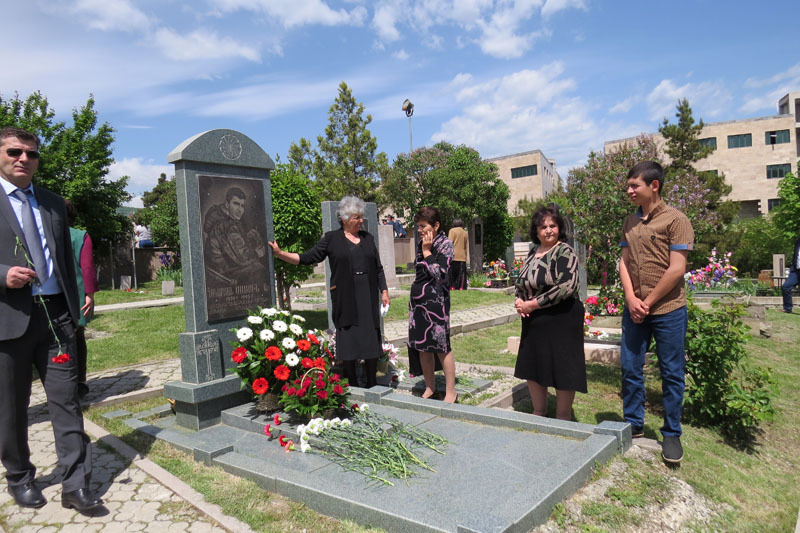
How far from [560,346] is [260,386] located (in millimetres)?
2313

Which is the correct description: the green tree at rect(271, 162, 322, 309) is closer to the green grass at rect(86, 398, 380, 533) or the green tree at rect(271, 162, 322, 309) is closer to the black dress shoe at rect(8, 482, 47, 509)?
the green grass at rect(86, 398, 380, 533)

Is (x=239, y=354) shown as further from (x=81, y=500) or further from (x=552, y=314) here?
(x=552, y=314)

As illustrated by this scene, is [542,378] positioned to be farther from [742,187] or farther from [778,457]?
[742,187]

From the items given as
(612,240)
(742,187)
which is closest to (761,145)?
(742,187)

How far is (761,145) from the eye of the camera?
137 feet

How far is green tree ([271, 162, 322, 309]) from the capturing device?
892cm

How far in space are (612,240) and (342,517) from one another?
637cm

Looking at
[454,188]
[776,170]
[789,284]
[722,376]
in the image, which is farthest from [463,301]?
[776,170]

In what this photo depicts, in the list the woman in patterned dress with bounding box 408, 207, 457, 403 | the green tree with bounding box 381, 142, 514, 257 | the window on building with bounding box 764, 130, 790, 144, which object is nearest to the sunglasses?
the woman in patterned dress with bounding box 408, 207, 457, 403

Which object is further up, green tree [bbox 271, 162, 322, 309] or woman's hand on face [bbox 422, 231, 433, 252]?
green tree [bbox 271, 162, 322, 309]

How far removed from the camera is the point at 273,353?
Answer: 157 inches

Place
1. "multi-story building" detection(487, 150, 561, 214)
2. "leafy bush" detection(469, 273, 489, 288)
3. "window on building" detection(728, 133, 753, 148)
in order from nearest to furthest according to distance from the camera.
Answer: "leafy bush" detection(469, 273, 489, 288) < "window on building" detection(728, 133, 753, 148) < "multi-story building" detection(487, 150, 561, 214)

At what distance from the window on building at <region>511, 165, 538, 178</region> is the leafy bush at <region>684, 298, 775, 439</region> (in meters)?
50.0

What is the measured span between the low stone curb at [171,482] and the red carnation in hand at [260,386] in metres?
0.83
